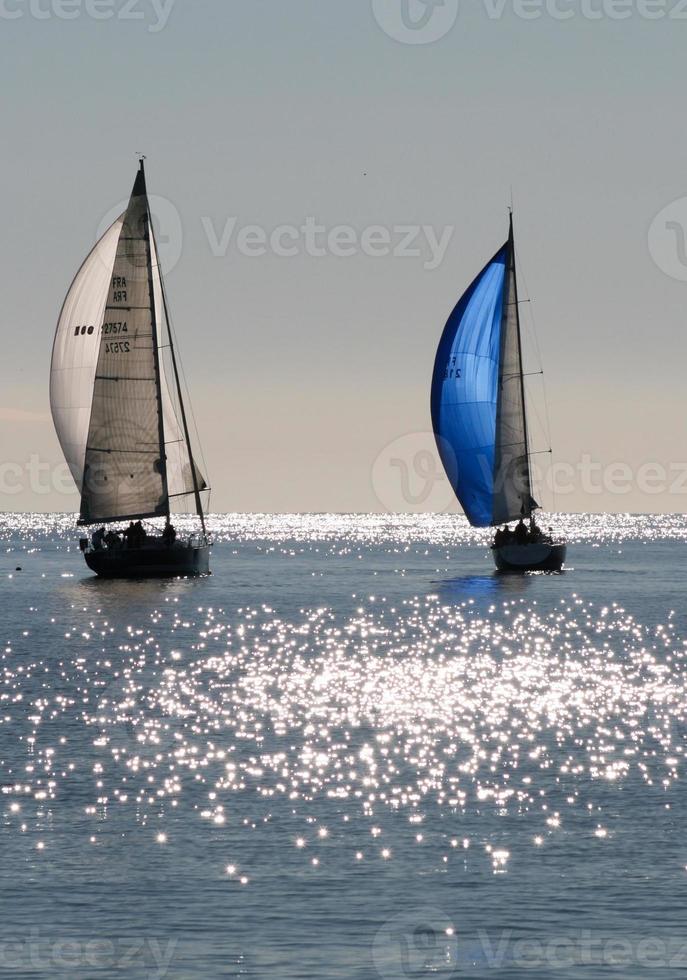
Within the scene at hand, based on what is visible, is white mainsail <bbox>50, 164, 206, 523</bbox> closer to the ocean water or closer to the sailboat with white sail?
the sailboat with white sail

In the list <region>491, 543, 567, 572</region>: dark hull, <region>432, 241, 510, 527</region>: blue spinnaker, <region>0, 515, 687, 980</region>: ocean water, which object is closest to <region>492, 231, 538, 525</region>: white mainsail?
<region>432, 241, 510, 527</region>: blue spinnaker

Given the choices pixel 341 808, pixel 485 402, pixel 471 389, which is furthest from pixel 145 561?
pixel 341 808

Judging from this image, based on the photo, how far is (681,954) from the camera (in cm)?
1945

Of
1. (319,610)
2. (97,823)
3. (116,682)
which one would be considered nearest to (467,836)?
(97,823)

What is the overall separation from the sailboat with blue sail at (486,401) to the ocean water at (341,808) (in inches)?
956

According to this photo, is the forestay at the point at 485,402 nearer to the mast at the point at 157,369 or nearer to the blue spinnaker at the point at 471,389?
the blue spinnaker at the point at 471,389

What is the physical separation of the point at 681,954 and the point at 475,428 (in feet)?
211

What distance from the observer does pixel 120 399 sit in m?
76.1

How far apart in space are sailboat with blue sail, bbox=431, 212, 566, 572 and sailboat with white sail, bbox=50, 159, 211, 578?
14502 mm

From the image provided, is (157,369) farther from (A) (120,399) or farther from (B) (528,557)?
(B) (528,557)

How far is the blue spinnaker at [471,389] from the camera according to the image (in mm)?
82500

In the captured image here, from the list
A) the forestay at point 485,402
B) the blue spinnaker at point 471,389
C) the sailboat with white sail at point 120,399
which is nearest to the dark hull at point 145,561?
the sailboat with white sail at point 120,399

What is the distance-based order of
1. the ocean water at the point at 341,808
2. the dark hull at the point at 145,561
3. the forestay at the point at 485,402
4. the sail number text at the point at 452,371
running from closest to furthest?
1. the ocean water at the point at 341,808
2. the dark hull at the point at 145,561
3. the sail number text at the point at 452,371
4. the forestay at the point at 485,402

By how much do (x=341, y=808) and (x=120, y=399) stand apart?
51112 mm
